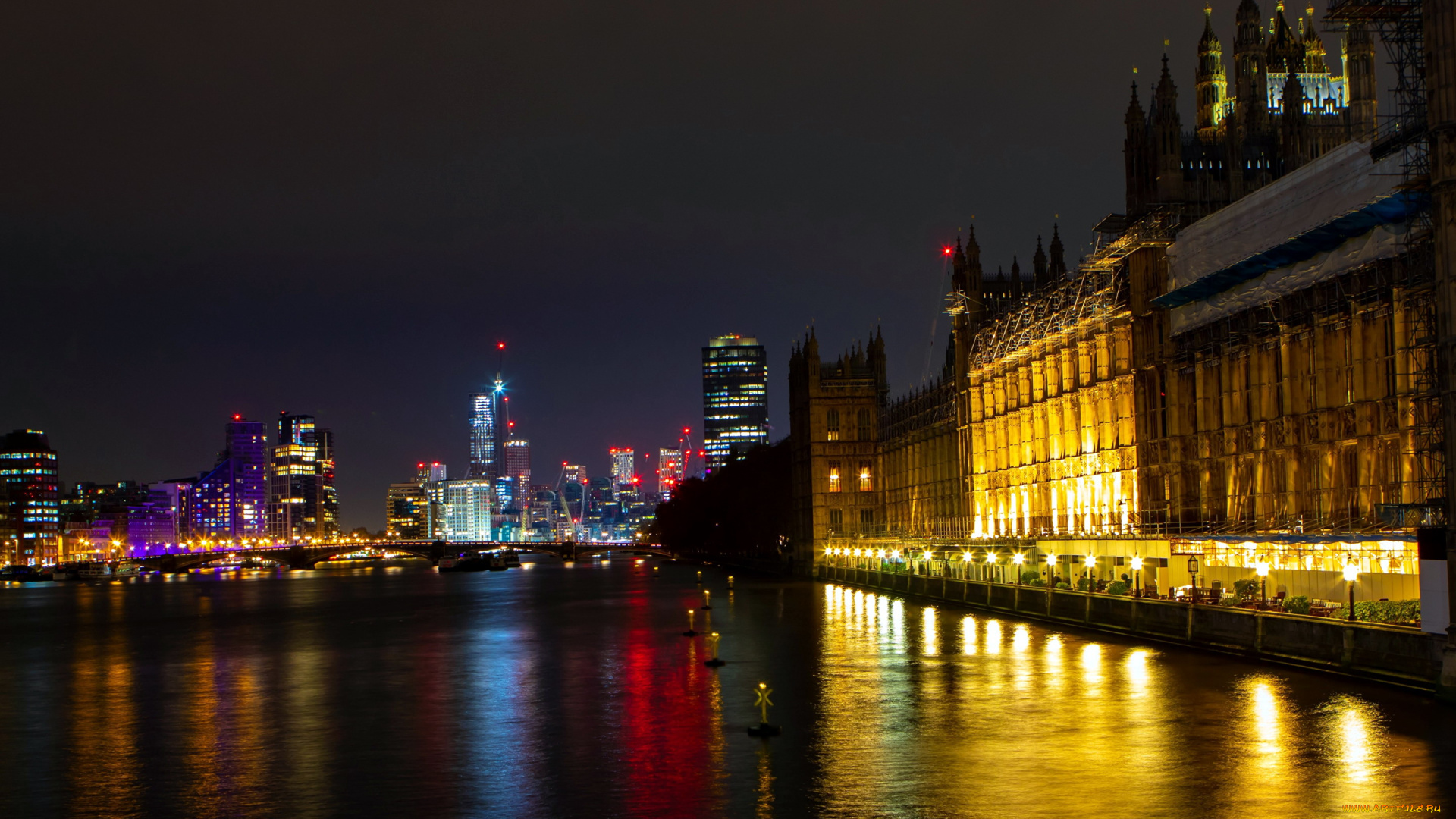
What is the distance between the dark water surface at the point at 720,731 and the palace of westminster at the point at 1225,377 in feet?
27.1

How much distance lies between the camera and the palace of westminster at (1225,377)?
154 ft

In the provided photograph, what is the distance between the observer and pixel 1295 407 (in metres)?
56.2

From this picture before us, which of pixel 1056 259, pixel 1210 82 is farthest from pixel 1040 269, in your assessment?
pixel 1210 82

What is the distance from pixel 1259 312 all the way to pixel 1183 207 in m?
14.6

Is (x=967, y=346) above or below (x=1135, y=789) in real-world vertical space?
above

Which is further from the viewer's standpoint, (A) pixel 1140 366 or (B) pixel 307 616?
(B) pixel 307 616

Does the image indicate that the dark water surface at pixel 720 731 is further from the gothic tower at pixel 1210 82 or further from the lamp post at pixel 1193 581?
the gothic tower at pixel 1210 82

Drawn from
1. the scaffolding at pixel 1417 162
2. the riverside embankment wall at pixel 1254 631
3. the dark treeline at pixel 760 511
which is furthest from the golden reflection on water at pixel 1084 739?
the dark treeline at pixel 760 511

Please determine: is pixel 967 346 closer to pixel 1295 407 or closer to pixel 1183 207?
pixel 1183 207

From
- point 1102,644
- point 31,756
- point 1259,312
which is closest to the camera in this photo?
point 31,756

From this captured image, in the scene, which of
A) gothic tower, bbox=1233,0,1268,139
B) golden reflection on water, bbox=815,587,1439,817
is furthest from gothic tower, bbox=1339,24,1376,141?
golden reflection on water, bbox=815,587,1439,817

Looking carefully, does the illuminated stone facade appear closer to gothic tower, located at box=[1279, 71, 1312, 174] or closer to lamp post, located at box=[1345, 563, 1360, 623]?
gothic tower, located at box=[1279, 71, 1312, 174]

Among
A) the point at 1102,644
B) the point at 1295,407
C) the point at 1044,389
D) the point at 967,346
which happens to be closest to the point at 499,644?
the point at 1102,644

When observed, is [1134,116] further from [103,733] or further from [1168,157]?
[103,733]
